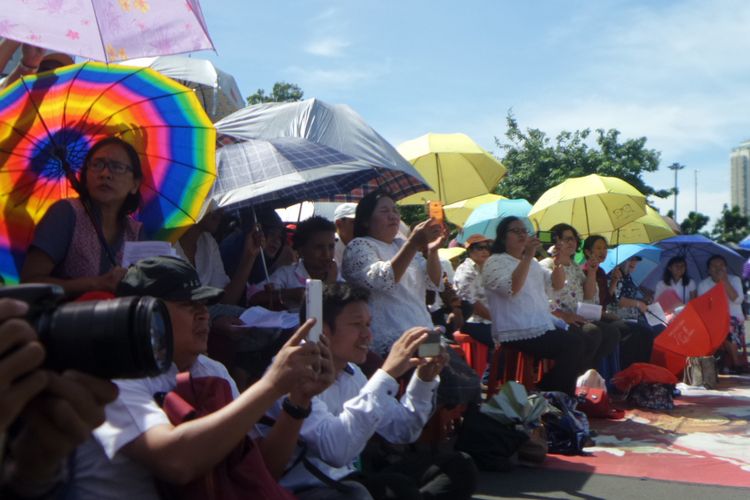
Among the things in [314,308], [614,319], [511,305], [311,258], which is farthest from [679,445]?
[314,308]

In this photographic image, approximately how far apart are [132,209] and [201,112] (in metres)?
0.71

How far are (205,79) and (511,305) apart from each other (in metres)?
2.89

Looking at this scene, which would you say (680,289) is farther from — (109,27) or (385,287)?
(109,27)

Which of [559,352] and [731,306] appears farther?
[731,306]

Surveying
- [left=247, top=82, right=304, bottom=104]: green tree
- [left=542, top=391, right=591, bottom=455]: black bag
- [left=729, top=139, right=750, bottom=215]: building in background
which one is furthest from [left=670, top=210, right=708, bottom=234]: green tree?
[left=729, top=139, right=750, bottom=215]: building in background

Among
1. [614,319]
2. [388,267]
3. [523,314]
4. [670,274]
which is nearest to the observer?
[388,267]

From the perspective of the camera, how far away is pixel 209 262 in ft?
16.1

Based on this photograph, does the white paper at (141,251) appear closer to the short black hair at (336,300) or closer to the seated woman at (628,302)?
the short black hair at (336,300)

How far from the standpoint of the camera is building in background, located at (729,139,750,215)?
98.7 meters

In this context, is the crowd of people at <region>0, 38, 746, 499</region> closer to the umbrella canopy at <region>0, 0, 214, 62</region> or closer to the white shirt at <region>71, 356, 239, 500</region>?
the white shirt at <region>71, 356, 239, 500</region>

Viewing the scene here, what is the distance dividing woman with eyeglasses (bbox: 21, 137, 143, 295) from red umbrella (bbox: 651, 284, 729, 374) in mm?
6394

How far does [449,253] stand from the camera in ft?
33.3

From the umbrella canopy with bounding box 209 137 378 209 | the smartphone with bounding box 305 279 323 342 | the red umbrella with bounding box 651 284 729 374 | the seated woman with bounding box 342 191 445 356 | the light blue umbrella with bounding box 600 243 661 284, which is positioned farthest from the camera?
the light blue umbrella with bounding box 600 243 661 284

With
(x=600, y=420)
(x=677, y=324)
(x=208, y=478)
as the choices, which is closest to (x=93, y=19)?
(x=208, y=478)
